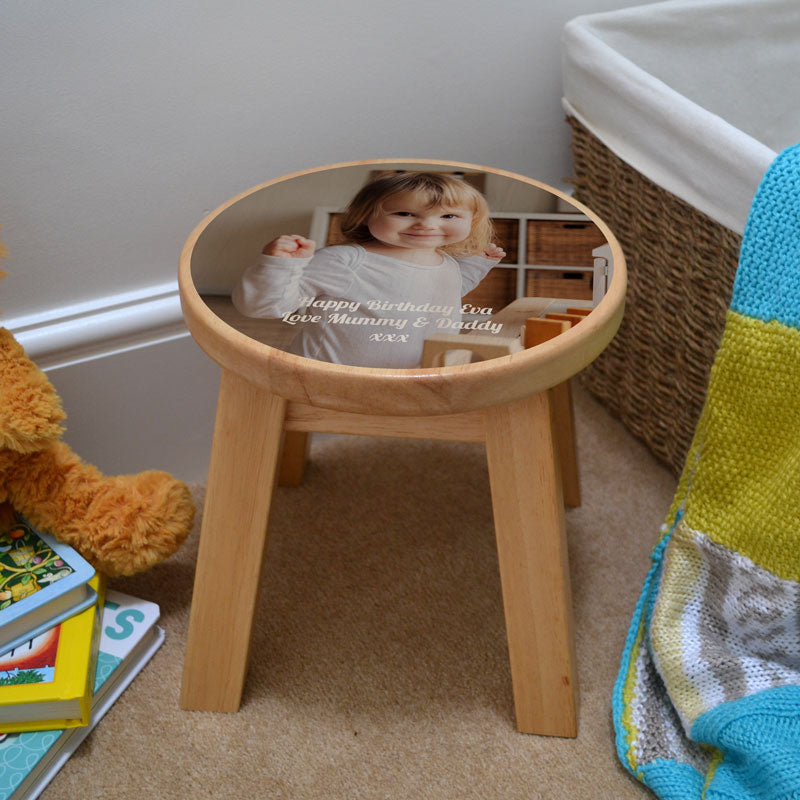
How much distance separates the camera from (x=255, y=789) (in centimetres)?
62

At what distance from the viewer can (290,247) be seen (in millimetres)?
621

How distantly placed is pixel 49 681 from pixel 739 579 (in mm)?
505

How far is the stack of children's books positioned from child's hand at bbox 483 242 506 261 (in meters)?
0.39

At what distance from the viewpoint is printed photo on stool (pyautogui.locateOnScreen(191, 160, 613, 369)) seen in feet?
1.75

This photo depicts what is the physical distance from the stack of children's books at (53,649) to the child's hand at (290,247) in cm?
29

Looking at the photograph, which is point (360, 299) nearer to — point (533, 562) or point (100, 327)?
point (533, 562)

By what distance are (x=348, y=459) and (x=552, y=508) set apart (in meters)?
0.40

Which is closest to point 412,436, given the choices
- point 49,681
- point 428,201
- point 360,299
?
point 360,299

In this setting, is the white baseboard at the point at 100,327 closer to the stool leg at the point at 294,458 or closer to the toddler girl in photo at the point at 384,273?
the stool leg at the point at 294,458

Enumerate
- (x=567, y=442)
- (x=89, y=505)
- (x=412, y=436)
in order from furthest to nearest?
1. (x=567, y=442)
2. (x=89, y=505)
3. (x=412, y=436)

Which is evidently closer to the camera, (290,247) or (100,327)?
(290,247)

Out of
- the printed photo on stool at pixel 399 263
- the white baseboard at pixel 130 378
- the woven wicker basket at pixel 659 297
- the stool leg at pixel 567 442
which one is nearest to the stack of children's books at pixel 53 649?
the white baseboard at pixel 130 378

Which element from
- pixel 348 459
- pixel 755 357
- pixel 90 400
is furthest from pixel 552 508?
pixel 90 400

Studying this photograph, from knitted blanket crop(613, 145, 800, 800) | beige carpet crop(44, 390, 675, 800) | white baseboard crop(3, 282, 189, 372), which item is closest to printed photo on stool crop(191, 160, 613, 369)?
knitted blanket crop(613, 145, 800, 800)
